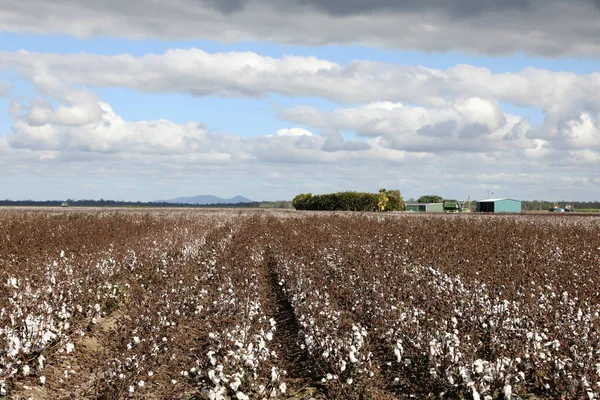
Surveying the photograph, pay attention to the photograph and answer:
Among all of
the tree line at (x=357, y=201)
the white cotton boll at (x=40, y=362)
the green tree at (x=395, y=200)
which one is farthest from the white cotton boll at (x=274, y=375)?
the green tree at (x=395, y=200)

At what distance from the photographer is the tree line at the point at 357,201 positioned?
318 ft

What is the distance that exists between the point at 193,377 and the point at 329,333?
7.30 feet

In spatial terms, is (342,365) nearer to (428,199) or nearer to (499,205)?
(499,205)

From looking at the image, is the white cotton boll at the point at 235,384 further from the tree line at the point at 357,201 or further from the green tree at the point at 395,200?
the green tree at the point at 395,200

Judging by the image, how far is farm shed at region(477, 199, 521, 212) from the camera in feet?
323

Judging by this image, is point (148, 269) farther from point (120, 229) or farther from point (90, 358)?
point (120, 229)

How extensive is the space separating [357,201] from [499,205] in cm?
2549

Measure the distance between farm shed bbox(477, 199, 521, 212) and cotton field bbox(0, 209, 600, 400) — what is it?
85729mm

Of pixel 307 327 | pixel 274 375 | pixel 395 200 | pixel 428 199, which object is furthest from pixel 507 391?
pixel 428 199

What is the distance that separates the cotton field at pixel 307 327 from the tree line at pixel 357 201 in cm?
8001

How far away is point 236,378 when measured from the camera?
736 cm

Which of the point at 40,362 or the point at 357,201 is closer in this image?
the point at 40,362

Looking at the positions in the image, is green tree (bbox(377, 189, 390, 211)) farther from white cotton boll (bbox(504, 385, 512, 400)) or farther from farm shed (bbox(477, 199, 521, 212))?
white cotton boll (bbox(504, 385, 512, 400))

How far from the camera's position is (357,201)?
97.7 m
